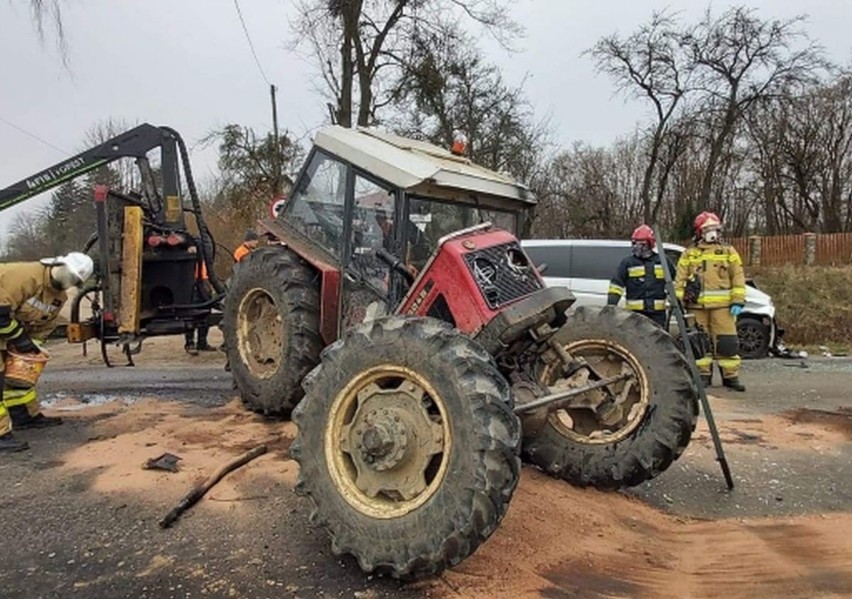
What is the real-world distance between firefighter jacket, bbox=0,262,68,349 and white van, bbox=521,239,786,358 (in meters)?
6.50

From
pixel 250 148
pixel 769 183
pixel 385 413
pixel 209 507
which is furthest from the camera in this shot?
pixel 769 183

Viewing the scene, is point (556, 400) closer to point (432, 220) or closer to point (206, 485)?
point (432, 220)

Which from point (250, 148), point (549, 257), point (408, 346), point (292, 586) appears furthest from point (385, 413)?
point (250, 148)

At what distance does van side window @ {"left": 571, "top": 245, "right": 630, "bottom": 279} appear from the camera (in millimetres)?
10414

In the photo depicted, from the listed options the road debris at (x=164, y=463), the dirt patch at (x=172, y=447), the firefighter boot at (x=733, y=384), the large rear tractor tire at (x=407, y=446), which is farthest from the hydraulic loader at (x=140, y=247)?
the firefighter boot at (x=733, y=384)

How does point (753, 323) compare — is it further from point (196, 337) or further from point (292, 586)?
point (292, 586)

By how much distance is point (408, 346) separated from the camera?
313cm

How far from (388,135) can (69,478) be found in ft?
11.0

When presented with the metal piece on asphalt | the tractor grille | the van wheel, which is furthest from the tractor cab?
the van wheel

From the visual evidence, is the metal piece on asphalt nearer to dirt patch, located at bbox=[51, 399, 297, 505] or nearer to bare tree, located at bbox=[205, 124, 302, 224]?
dirt patch, located at bbox=[51, 399, 297, 505]

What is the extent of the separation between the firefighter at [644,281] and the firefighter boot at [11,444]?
600 cm

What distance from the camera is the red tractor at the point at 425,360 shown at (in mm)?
2936

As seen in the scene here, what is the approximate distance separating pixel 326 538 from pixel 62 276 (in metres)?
3.73

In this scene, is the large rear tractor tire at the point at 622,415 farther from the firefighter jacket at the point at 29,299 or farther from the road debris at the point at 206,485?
the firefighter jacket at the point at 29,299
